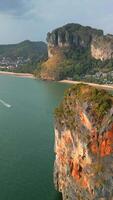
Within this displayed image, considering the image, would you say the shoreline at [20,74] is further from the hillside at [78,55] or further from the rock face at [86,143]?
the rock face at [86,143]

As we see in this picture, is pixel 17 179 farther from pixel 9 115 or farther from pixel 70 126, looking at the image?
pixel 9 115

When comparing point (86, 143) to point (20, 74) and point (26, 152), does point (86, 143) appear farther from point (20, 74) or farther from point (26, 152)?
point (20, 74)

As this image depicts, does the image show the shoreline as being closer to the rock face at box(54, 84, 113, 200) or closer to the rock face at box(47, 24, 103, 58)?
the rock face at box(47, 24, 103, 58)

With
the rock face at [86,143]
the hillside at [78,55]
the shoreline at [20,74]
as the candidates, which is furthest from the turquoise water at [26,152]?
the shoreline at [20,74]

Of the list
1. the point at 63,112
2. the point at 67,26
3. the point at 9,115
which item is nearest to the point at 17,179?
the point at 63,112

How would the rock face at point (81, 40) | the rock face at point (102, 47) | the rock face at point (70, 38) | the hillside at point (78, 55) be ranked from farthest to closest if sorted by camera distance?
the rock face at point (70, 38), the rock face at point (81, 40), the rock face at point (102, 47), the hillside at point (78, 55)

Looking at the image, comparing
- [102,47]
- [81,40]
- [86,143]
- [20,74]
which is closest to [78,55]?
[81,40]
